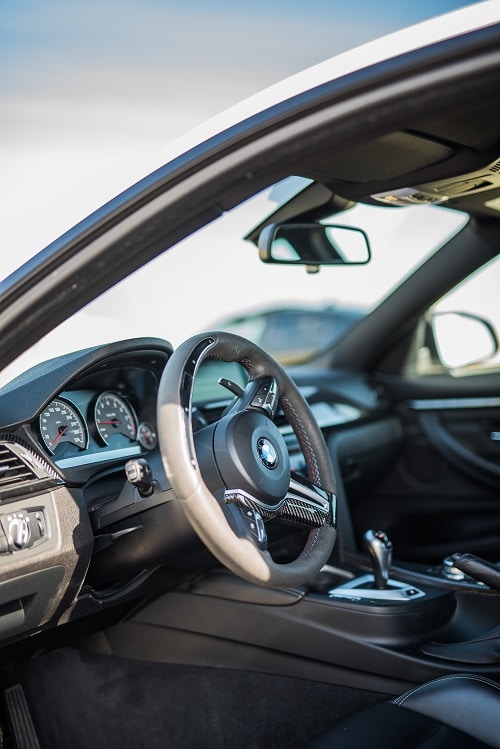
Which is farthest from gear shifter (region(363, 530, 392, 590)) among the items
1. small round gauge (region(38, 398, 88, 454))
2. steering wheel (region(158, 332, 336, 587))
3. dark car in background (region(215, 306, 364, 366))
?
dark car in background (region(215, 306, 364, 366))

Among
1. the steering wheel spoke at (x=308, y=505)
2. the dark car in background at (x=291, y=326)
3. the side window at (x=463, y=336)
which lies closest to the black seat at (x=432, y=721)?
the steering wheel spoke at (x=308, y=505)

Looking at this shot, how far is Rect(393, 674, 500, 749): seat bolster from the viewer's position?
1475 millimetres

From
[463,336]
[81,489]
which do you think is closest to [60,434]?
[81,489]

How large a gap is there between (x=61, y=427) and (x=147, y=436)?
1.00ft

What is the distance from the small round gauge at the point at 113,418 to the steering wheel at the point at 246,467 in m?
0.41

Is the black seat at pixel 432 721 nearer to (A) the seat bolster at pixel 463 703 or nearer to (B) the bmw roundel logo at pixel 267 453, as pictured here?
(A) the seat bolster at pixel 463 703

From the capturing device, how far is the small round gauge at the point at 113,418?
2.04 meters

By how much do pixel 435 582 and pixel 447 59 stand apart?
5.54 feet

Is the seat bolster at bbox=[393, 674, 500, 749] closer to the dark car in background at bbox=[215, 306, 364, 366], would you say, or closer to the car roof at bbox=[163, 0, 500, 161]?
the car roof at bbox=[163, 0, 500, 161]

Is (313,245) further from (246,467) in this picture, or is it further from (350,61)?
(350,61)

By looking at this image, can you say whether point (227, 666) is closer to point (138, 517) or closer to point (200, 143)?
point (138, 517)

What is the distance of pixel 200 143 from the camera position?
46.9 inches

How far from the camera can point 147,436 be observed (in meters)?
2.14

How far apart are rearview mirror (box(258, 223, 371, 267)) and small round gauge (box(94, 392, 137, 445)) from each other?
578 mm
